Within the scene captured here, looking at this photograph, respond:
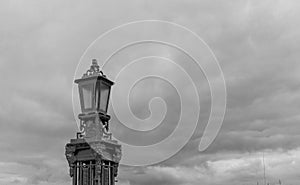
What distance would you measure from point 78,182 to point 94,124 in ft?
7.69

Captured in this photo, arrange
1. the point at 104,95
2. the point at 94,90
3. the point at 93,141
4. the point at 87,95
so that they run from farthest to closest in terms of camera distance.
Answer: the point at 104,95, the point at 87,95, the point at 94,90, the point at 93,141

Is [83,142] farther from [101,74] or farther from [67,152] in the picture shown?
[101,74]

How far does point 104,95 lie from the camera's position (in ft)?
78.5

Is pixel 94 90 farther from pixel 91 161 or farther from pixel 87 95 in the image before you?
pixel 91 161

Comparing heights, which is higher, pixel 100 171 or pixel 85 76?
pixel 85 76

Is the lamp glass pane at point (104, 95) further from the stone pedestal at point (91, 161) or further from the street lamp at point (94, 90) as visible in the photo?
the stone pedestal at point (91, 161)

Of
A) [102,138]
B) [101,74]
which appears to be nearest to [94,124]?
[102,138]

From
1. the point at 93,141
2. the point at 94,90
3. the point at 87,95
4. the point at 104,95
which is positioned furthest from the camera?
the point at 104,95

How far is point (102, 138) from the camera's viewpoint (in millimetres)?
23016

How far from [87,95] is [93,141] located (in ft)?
6.99

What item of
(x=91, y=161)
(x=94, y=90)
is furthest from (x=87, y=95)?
(x=91, y=161)

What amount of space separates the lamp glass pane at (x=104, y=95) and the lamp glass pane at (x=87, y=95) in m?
0.41

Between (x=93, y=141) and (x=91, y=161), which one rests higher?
(x=93, y=141)

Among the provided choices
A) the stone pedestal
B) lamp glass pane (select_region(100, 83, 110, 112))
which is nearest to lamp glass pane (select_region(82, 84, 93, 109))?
lamp glass pane (select_region(100, 83, 110, 112))
